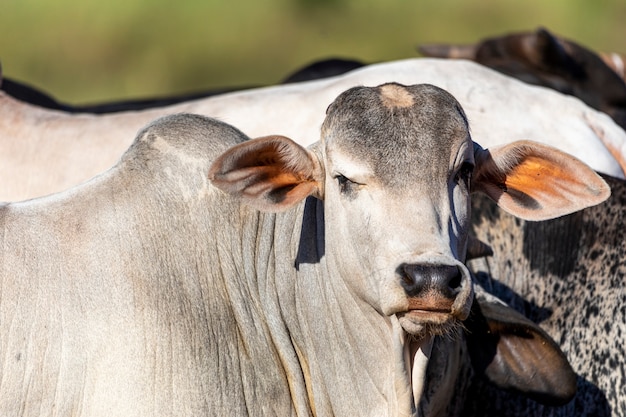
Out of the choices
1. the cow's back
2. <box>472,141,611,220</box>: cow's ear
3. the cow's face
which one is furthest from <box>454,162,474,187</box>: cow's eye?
the cow's back

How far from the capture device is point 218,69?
53.5ft

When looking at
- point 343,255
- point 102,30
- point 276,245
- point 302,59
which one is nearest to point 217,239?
point 276,245

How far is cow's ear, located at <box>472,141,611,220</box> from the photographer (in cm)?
404

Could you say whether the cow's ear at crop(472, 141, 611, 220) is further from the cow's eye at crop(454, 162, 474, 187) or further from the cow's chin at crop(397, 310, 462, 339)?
the cow's chin at crop(397, 310, 462, 339)

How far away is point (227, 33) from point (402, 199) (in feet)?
45.7

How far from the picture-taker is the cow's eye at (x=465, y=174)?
3840 millimetres

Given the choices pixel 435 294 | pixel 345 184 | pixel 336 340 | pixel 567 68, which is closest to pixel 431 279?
pixel 435 294

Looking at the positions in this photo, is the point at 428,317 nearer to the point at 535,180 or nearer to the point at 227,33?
the point at 535,180

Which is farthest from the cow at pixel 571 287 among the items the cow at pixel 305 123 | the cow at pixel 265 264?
the cow at pixel 265 264

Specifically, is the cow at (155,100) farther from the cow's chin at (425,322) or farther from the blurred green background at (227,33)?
the blurred green background at (227,33)

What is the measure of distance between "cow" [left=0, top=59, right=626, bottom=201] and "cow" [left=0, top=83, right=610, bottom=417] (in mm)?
1602

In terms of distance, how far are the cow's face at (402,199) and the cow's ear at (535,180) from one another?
7.7 inches

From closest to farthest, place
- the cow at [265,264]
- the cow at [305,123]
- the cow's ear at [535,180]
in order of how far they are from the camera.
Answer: the cow at [265,264]
the cow's ear at [535,180]
the cow at [305,123]

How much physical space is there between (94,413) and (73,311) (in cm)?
31
